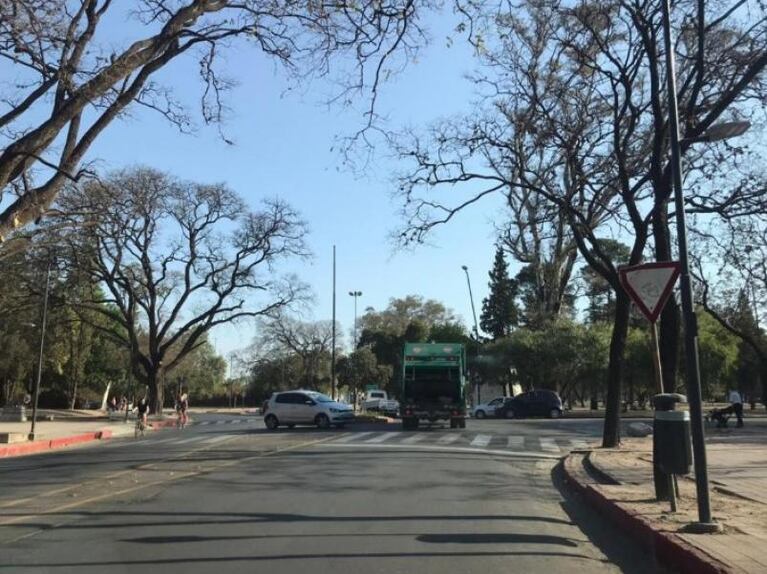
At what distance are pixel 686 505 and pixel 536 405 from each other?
35265mm

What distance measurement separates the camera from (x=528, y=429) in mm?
29500

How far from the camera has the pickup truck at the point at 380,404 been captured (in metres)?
51.4

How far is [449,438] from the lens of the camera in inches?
955

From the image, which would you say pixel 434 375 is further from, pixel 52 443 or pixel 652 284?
pixel 652 284

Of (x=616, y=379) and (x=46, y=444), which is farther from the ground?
(x=616, y=379)

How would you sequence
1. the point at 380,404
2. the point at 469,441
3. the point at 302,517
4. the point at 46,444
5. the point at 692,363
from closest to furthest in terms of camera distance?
1. the point at 692,363
2. the point at 302,517
3. the point at 469,441
4. the point at 46,444
5. the point at 380,404

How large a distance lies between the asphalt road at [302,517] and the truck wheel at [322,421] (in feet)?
46.5

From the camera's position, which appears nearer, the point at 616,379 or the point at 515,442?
the point at 616,379

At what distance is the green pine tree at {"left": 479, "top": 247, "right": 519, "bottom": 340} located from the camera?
84375mm

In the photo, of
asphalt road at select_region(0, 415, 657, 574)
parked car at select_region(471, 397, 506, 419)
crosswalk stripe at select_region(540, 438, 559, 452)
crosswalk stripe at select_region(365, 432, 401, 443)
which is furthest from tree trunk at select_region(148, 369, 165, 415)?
crosswalk stripe at select_region(540, 438, 559, 452)

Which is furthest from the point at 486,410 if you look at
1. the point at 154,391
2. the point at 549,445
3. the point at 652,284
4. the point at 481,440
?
the point at 652,284

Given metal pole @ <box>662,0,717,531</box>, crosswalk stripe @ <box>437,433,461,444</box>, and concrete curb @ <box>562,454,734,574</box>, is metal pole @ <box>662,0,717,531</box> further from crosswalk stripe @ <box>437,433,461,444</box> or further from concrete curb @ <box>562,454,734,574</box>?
crosswalk stripe @ <box>437,433,461,444</box>

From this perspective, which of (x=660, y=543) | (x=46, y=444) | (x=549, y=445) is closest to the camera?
(x=660, y=543)

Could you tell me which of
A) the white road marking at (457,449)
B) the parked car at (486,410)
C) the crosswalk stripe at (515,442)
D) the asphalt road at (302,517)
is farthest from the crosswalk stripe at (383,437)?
the parked car at (486,410)
